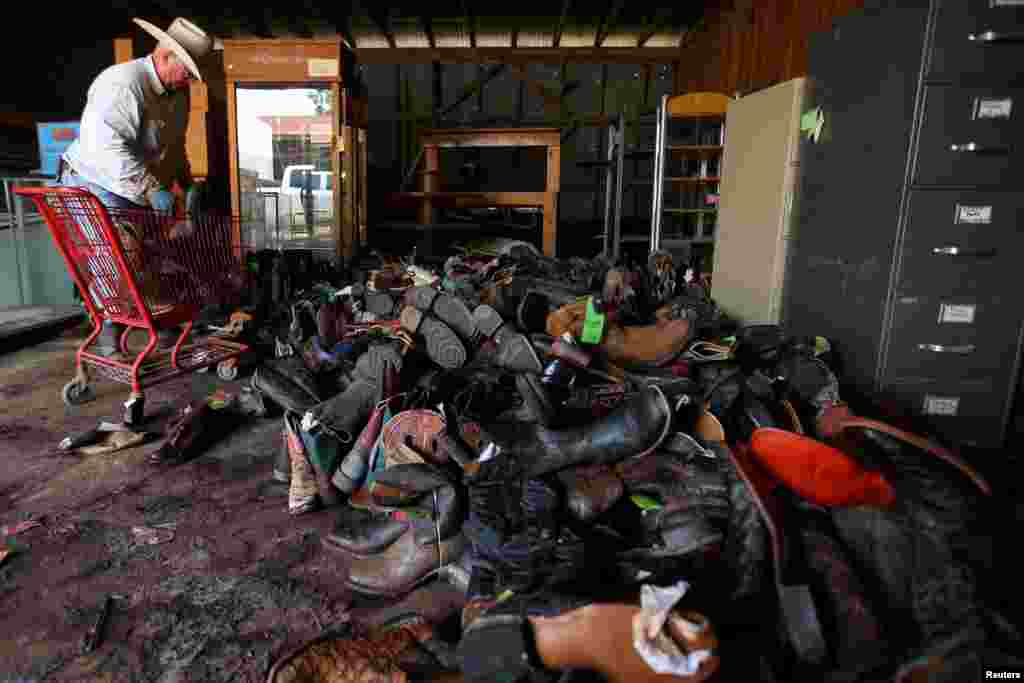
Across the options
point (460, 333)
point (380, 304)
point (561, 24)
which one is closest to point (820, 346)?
point (460, 333)

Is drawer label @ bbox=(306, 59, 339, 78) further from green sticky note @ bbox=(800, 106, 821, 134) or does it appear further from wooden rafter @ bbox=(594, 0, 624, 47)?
wooden rafter @ bbox=(594, 0, 624, 47)

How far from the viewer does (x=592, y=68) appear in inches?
429

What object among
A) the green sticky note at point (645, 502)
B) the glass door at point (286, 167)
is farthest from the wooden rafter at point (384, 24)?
the green sticky note at point (645, 502)

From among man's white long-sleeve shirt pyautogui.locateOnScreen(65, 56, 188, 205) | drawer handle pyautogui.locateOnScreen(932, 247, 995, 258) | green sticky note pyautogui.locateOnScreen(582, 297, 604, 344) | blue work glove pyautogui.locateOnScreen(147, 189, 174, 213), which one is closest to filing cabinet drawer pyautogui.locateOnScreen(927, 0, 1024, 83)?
drawer handle pyautogui.locateOnScreen(932, 247, 995, 258)

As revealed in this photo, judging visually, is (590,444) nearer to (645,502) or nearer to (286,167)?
(645,502)

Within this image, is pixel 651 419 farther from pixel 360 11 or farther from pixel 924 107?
pixel 360 11

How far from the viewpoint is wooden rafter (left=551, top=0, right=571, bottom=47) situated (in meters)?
8.52

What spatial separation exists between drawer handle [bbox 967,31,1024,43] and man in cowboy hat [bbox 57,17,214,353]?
3.64 meters

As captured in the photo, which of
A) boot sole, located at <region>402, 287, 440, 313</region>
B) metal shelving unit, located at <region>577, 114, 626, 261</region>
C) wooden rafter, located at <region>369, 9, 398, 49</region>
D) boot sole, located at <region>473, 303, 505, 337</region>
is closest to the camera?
boot sole, located at <region>473, 303, 505, 337</region>

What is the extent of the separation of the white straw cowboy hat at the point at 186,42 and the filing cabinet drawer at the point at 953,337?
372 centimetres

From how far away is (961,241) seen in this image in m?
2.31

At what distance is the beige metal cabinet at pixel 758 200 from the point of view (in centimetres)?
351

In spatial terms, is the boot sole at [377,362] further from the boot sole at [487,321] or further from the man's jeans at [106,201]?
the man's jeans at [106,201]

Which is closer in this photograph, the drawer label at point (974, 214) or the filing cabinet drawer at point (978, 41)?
the filing cabinet drawer at point (978, 41)
